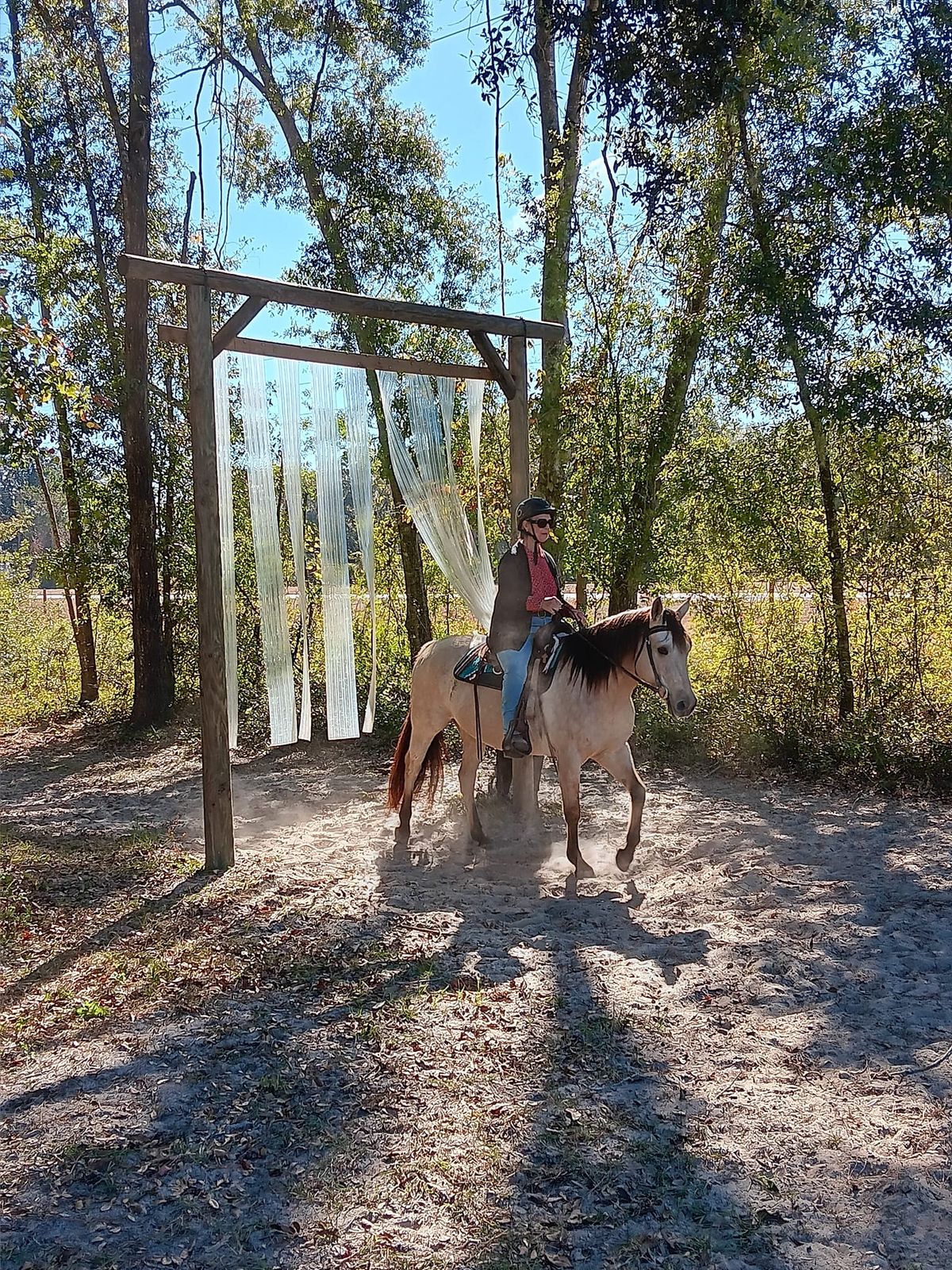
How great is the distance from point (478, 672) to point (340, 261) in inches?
225

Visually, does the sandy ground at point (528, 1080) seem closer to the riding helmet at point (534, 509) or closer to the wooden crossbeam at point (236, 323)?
the riding helmet at point (534, 509)

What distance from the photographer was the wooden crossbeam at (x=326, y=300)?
5.09 metres

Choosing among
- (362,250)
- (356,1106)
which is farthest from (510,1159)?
(362,250)

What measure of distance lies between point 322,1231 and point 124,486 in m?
10.3

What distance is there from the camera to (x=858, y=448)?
24.3ft

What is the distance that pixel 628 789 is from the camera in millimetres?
5418

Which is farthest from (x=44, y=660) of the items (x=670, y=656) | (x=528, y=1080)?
(x=528, y=1080)

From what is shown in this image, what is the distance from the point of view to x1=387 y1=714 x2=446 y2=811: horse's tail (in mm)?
6457

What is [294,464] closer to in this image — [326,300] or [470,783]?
[326,300]

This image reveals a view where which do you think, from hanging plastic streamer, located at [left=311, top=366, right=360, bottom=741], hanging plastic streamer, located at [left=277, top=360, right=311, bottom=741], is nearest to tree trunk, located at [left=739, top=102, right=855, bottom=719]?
hanging plastic streamer, located at [left=311, top=366, right=360, bottom=741]

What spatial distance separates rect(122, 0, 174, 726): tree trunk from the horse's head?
7.46 meters

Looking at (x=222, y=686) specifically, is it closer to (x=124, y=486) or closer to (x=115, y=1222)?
(x=115, y=1222)

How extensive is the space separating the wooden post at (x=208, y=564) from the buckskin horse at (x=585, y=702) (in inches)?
53.7

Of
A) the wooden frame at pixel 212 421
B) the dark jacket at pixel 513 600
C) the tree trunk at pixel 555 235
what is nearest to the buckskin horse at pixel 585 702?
the dark jacket at pixel 513 600
